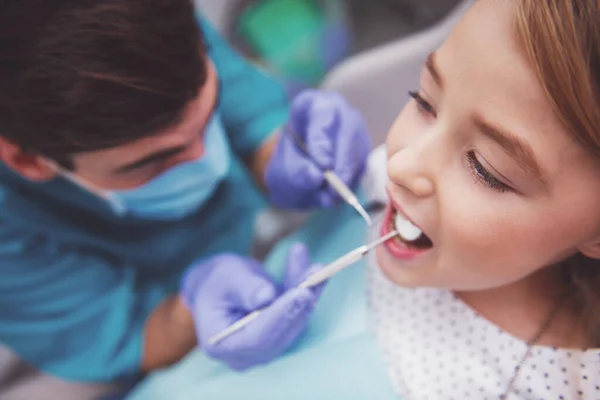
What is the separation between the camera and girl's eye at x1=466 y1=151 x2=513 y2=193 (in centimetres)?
54

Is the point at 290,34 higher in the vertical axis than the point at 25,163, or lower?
lower

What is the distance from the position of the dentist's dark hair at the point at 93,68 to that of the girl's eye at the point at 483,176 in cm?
36

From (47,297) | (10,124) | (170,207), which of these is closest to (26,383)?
(47,297)

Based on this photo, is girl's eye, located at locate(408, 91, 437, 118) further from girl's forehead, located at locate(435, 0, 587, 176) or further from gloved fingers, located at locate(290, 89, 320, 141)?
gloved fingers, located at locate(290, 89, 320, 141)

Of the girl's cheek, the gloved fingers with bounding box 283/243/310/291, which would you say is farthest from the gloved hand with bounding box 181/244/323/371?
the girl's cheek

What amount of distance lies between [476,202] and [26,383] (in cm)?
99

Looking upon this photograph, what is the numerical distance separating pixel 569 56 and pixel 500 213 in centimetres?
16

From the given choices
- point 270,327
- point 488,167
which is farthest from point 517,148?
point 270,327

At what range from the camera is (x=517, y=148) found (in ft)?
1.61

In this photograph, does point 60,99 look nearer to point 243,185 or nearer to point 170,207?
point 170,207

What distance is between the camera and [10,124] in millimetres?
671

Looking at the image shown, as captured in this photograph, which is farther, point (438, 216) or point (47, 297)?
point (47, 297)

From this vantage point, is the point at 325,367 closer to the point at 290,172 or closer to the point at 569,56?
the point at 290,172

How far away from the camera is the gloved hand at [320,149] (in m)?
0.88
